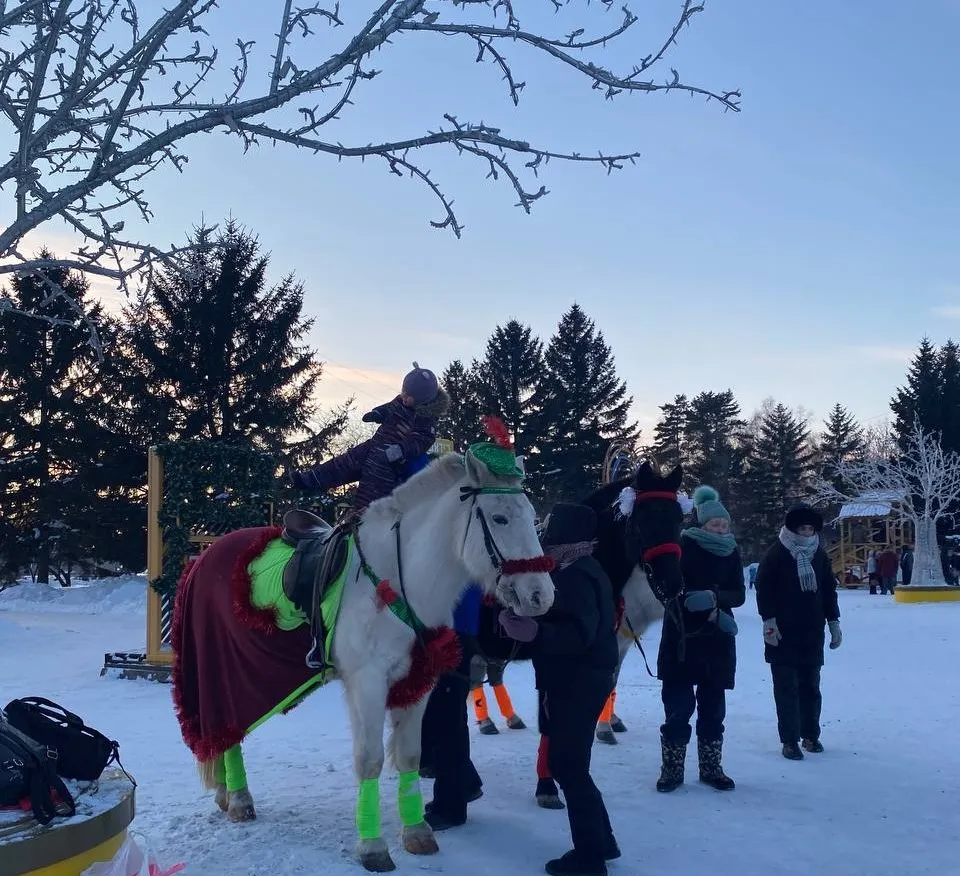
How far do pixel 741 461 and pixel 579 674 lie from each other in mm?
50167

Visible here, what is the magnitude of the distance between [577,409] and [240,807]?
106ft

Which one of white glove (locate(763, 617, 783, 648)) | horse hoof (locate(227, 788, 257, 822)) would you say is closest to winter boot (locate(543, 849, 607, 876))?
horse hoof (locate(227, 788, 257, 822))

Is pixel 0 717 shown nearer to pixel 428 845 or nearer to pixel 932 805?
pixel 428 845

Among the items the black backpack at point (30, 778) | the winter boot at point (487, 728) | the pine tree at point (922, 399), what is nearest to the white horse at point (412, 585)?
the black backpack at point (30, 778)

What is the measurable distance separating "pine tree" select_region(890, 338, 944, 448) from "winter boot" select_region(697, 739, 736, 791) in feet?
129

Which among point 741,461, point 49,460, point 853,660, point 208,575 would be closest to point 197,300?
point 49,460

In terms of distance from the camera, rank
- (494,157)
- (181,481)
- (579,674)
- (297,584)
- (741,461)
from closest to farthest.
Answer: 1. (494,157)
2. (579,674)
3. (297,584)
4. (181,481)
5. (741,461)

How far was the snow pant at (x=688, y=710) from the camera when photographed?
591cm

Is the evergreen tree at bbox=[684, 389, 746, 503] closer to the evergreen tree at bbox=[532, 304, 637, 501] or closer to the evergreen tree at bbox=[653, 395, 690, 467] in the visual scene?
the evergreen tree at bbox=[653, 395, 690, 467]

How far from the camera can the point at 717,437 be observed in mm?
53188

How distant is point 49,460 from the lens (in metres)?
26.6

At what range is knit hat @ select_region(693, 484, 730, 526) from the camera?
21.3 feet

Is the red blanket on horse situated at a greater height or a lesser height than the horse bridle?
lesser

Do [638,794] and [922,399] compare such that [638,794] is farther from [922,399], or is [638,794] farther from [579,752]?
[922,399]
